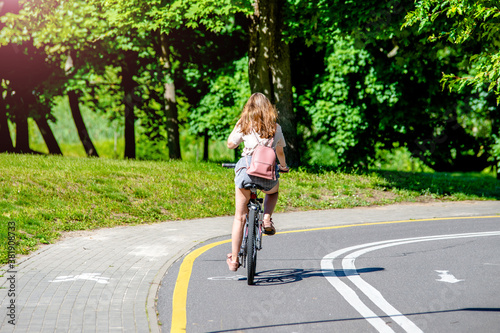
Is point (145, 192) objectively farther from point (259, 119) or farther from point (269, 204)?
point (259, 119)

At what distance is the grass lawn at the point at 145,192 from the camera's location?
10273mm

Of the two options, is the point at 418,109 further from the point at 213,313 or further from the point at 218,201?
the point at 213,313

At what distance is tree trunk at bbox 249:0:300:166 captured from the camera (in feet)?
56.9

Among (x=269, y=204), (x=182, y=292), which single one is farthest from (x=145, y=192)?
(x=182, y=292)

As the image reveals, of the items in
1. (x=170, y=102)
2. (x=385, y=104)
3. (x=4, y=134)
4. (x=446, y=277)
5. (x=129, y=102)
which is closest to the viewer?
(x=446, y=277)

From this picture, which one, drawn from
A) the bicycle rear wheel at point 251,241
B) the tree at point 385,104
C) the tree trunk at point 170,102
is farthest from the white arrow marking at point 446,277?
the tree trunk at point 170,102

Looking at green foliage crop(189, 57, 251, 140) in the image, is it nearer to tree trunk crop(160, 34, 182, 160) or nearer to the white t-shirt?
tree trunk crop(160, 34, 182, 160)

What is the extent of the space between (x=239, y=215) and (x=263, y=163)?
0.68 meters

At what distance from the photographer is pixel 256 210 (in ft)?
20.9

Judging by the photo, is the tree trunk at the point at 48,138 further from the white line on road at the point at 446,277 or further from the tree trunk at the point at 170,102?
the white line on road at the point at 446,277

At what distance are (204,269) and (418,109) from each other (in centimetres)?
1501

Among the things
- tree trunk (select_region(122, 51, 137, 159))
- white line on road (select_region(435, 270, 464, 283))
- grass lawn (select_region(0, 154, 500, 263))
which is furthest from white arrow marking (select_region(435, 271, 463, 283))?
tree trunk (select_region(122, 51, 137, 159))

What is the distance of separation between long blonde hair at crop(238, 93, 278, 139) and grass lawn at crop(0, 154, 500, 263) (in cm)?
355

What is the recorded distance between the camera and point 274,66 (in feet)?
58.0
